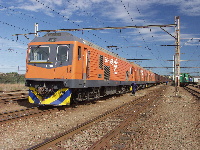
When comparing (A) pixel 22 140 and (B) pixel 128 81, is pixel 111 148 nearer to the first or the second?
(A) pixel 22 140

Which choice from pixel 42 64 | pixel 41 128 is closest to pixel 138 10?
pixel 42 64

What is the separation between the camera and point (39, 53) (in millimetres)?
11789

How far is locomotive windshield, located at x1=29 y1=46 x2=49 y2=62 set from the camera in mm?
11633

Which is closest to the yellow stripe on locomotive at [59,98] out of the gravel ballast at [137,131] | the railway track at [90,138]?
the gravel ballast at [137,131]

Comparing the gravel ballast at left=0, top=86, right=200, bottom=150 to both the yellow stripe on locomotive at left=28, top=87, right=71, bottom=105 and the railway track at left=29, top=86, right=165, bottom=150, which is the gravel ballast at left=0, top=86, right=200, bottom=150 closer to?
the railway track at left=29, top=86, right=165, bottom=150

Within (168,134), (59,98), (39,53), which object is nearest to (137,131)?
(168,134)

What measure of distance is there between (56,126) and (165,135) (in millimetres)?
3630

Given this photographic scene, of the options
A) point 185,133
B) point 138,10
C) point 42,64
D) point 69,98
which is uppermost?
point 138,10

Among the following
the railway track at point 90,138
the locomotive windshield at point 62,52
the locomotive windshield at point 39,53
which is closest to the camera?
the railway track at point 90,138

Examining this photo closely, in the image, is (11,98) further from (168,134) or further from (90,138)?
(168,134)

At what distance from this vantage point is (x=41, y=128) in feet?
24.6

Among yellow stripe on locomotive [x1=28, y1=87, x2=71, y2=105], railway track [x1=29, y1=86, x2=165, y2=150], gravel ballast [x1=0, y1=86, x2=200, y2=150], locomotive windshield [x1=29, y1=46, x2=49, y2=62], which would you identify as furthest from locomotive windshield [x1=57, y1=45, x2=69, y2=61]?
railway track [x1=29, y1=86, x2=165, y2=150]

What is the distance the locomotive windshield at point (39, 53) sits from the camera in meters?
11.6

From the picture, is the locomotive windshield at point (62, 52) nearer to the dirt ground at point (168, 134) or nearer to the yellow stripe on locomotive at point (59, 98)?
the yellow stripe on locomotive at point (59, 98)
